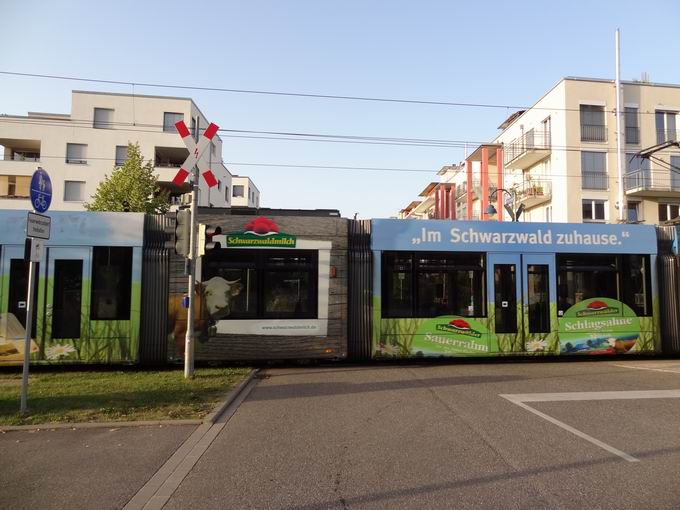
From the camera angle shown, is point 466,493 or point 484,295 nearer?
point 466,493

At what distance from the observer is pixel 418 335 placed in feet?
34.4

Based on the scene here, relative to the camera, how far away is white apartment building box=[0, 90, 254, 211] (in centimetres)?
3775

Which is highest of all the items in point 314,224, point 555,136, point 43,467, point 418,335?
point 555,136

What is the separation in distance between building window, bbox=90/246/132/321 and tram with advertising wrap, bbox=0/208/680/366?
0.09 feet

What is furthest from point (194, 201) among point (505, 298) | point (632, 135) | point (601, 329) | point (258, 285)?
point (632, 135)

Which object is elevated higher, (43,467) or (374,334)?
(374,334)

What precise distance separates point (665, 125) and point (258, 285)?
112 ft

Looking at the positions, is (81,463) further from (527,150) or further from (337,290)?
(527,150)

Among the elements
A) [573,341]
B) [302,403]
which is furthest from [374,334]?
[573,341]

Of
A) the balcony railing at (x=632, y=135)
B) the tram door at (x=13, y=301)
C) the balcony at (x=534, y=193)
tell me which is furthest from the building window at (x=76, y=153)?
the balcony railing at (x=632, y=135)

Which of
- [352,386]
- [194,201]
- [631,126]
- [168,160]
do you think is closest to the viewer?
[352,386]

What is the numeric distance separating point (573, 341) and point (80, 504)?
33.2ft

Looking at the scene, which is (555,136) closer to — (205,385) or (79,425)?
Answer: (205,385)

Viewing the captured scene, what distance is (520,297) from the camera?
10.9 m
